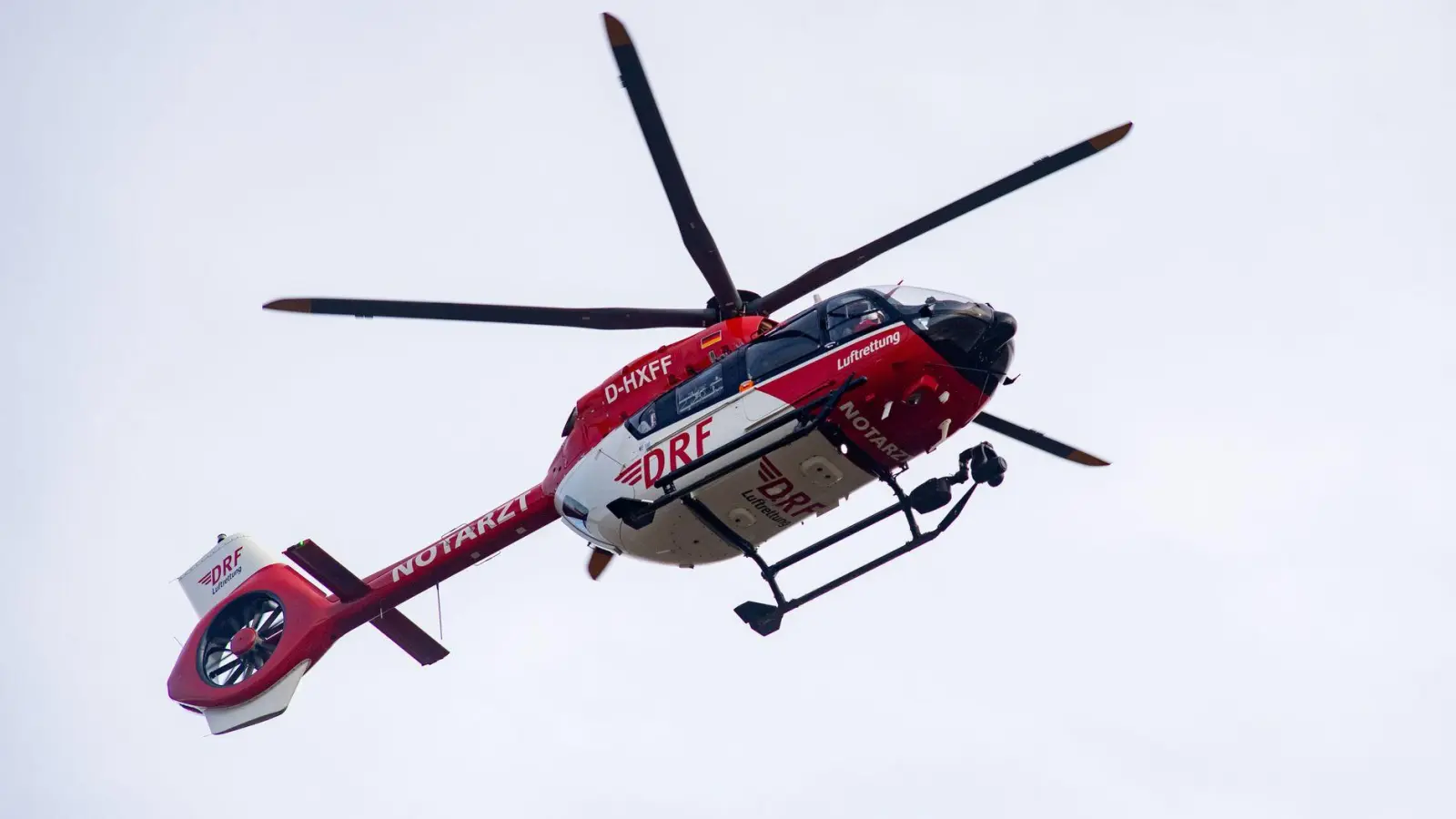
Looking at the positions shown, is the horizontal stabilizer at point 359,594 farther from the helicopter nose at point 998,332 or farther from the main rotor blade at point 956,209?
the helicopter nose at point 998,332

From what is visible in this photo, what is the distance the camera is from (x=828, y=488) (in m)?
16.7

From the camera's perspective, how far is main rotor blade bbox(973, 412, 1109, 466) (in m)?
17.9

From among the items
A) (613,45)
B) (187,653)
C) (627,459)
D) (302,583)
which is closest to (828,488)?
(627,459)

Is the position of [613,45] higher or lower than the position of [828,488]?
higher

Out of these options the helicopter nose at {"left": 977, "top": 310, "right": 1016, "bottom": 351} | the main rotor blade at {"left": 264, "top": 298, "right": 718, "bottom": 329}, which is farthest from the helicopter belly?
the helicopter nose at {"left": 977, "top": 310, "right": 1016, "bottom": 351}

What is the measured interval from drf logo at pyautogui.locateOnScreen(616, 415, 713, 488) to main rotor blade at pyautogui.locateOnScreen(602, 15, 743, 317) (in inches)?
61.3

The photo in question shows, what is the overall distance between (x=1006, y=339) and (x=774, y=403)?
2369 mm

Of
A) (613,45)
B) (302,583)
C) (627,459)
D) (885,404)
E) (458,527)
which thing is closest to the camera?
(613,45)

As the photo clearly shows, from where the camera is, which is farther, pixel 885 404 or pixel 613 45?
pixel 885 404

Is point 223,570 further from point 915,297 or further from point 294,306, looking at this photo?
point 915,297

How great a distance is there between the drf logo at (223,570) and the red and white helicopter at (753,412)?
9.45 feet

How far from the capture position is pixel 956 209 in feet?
52.4

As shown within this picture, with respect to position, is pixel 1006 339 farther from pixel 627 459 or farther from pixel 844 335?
pixel 627 459

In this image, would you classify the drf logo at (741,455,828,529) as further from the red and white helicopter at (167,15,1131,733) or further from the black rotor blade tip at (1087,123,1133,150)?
the black rotor blade tip at (1087,123,1133,150)
